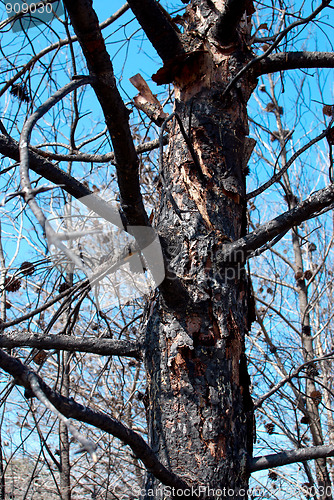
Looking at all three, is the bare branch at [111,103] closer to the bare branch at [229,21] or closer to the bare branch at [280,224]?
the bare branch at [280,224]

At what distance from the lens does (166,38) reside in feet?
6.55

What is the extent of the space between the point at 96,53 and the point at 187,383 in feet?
3.76

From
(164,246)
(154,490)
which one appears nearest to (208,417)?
(154,490)

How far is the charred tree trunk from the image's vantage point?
1491 mm

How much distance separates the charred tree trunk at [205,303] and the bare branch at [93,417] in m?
0.17

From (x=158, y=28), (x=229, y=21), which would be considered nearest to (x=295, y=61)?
(x=229, y=21)

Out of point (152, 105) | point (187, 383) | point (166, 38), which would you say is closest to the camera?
point (187, 383)

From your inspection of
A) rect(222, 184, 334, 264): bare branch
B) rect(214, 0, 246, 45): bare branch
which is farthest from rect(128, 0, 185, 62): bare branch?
rect(222, 184, 334, 264): bare branch

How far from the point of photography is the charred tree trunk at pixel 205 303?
1.49m

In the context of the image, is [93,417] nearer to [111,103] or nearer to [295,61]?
[111,103]

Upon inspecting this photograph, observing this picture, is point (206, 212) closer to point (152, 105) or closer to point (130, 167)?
point (130, 167)

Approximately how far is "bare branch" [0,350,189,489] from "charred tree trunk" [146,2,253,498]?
17cm

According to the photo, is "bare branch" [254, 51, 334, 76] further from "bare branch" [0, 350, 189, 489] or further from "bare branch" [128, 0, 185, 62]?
"bare branch" [0, 350, 189, 489]

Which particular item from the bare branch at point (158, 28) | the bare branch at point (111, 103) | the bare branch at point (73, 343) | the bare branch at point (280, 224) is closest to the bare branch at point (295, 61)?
the bare branch at point (158, 28)
